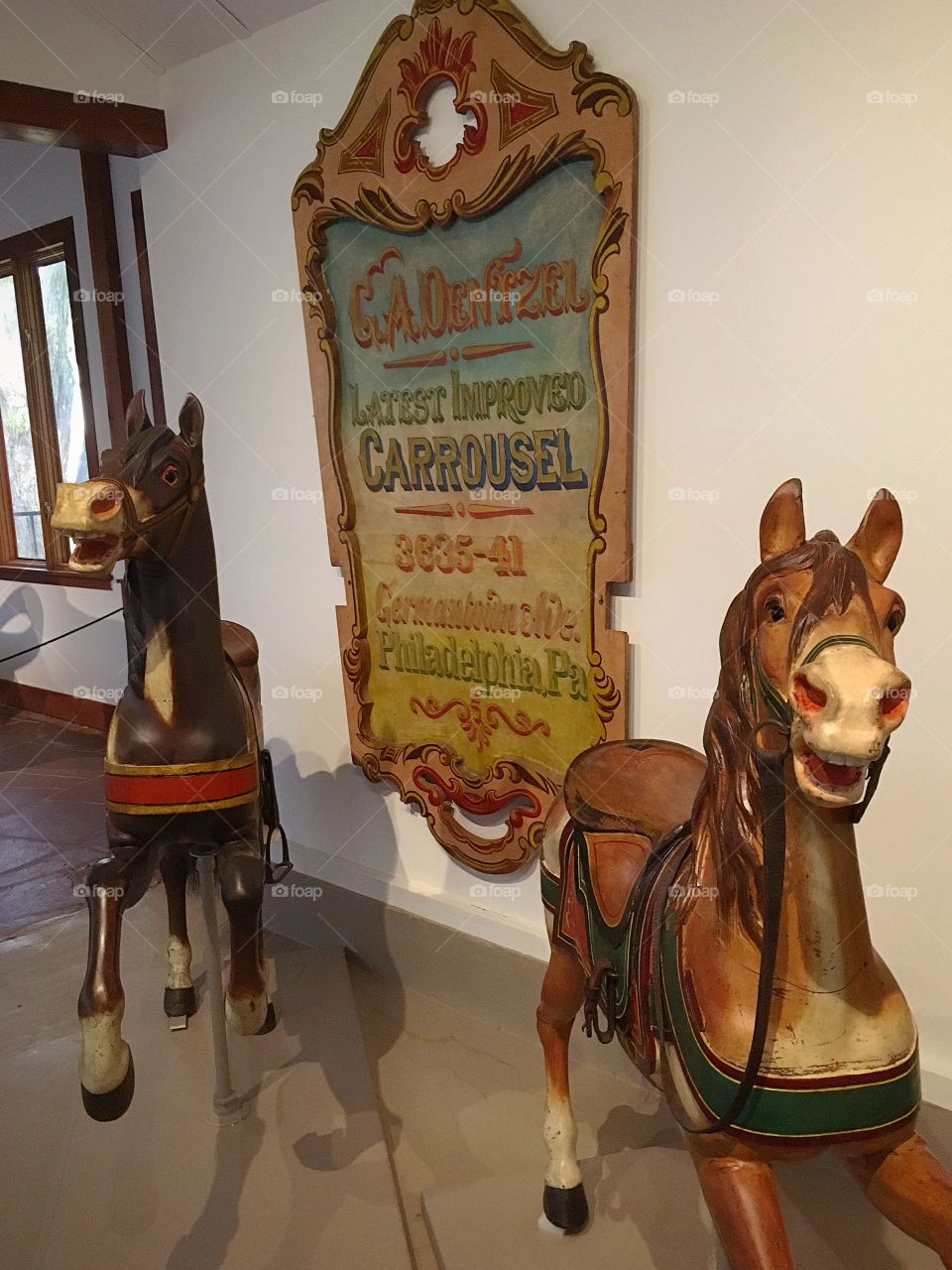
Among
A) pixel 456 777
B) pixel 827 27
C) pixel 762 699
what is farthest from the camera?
pixel 456 777

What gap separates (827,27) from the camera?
5.60 feet

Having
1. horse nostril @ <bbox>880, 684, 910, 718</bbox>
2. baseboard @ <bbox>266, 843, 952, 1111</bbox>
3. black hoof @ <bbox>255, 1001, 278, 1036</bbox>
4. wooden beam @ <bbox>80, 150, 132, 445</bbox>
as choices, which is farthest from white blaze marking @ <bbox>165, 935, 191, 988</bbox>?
horse nostril @ <bbox>880, 684, 910, 718</bbox>

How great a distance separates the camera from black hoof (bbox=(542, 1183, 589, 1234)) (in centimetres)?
182

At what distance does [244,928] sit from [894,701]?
128 centimetres

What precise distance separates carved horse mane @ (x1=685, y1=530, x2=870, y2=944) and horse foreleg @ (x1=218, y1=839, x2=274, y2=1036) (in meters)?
0.92

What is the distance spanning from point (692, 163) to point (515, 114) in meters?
0.44

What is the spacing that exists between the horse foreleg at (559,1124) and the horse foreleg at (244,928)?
535 millimetres

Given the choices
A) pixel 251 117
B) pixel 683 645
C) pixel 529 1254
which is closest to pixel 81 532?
pixel 683 645

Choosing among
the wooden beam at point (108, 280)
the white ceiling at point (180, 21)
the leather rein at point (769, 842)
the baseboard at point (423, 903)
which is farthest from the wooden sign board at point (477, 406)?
the wooden beam at point (108, 280)

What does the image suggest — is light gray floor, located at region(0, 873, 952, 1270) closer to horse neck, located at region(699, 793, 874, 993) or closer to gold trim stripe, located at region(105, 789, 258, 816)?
gold trim stripe, located at region(105, 789, 258, 816)

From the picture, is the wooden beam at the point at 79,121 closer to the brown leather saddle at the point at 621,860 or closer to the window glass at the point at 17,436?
the brown leather saddle at the point at 621,860

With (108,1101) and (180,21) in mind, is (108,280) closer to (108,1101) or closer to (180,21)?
(180,21)

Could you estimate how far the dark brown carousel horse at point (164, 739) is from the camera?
1.62m

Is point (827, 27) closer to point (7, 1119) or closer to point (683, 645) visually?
point (683, 645)
